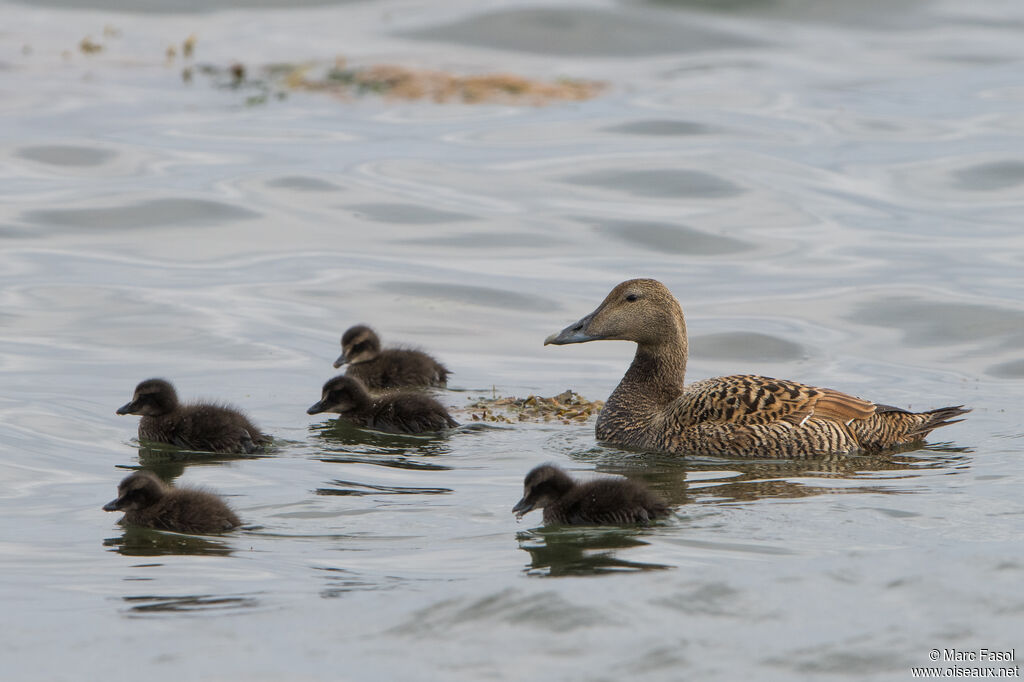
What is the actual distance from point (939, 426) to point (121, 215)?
33.9 ft

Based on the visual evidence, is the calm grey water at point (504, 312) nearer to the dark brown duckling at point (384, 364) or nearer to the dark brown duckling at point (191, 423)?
Result: the dark brown duckling at point (191, 423)

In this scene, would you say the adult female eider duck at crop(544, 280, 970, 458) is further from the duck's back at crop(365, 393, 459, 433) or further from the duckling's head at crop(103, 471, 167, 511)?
the duckling's head at crop(103, 471, 167, 511)

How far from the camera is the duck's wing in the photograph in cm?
988

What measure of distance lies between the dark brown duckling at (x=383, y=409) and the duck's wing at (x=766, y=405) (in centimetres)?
154

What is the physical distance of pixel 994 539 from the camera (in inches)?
300

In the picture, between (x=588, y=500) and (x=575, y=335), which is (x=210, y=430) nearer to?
(x=575, y=335)

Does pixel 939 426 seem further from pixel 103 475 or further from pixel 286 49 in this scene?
pixel 286 49

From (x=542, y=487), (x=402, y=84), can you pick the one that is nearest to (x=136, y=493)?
(x=542, y=487)

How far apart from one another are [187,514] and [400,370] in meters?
4.07

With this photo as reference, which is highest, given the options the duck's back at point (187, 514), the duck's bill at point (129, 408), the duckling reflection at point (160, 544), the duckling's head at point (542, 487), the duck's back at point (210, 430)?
the duck's bill at point (129, 408)

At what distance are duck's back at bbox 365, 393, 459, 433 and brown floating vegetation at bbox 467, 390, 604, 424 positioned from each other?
454mm

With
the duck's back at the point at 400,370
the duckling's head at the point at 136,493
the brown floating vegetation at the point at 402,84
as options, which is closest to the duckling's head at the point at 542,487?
the duckling's head at the point at 136,493

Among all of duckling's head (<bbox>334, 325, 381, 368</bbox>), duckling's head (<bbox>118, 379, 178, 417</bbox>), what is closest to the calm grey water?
duckling's head (<bbox>118, 379, 178, 417</bbox>)

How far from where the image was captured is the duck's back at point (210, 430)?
9.90m
